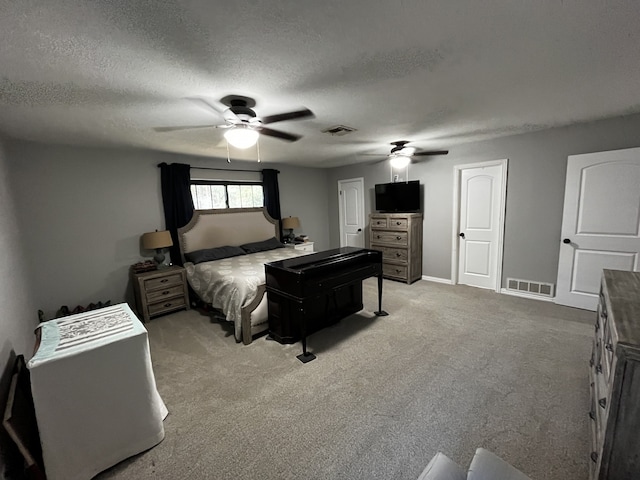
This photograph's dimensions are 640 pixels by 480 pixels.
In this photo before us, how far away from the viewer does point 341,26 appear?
1273 millimetres

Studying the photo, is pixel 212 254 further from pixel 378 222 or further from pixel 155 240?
pixel 378 222

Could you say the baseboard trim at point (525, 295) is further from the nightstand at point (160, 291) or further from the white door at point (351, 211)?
the nightstand at point (160, 291)

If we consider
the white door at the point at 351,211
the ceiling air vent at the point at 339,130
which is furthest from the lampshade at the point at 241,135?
the white door at the point at 351,211

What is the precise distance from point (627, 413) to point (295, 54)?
7.33ft

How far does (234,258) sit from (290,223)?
1.55m

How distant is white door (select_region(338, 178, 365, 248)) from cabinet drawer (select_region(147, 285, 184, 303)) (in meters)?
3.62

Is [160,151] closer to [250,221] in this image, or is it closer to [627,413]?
[250,221]

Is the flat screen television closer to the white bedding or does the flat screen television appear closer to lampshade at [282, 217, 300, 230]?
lampshade at [282, 217, 300, 230]

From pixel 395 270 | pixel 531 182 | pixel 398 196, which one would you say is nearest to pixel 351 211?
pixel 398 196

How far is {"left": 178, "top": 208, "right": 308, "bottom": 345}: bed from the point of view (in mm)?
2926

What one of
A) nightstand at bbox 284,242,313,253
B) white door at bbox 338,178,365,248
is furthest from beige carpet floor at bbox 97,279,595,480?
white door at bbox 338,178,365,248

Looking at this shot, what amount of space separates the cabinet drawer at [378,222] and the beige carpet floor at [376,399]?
199cm

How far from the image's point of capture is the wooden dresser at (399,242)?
15.1ft

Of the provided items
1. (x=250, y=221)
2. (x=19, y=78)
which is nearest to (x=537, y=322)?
(x=250, y=221)
